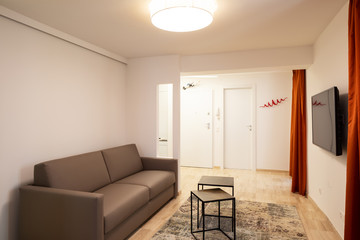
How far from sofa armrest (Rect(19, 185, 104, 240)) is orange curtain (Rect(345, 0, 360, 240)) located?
6.84 feet

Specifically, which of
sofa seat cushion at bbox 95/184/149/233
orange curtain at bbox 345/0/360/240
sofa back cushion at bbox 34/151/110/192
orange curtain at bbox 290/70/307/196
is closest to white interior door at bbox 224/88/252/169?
orange curtain at bbox 290/70/307/196

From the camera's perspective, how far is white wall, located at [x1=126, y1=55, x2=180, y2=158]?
417cm

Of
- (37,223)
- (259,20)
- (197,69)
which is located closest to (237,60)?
(197,69)

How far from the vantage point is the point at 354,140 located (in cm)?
195

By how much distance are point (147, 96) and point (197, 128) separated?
2.36 meters

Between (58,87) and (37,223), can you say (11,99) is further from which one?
(37,223)

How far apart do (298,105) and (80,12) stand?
365cm

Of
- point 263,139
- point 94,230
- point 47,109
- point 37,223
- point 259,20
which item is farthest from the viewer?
point 263,139

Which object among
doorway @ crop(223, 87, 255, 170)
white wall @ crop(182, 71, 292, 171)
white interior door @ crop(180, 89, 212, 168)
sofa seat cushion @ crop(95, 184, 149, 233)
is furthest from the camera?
white interior door @ crop(180, 89, 212, 168)

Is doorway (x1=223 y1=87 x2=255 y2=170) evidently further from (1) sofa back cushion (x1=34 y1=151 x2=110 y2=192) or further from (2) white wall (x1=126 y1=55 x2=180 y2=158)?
(1) sofa back cushion (x1=34 y1=151 x2=110 y2=192)

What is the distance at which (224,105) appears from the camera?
20.2ft

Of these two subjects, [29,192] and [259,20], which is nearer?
[29,192]

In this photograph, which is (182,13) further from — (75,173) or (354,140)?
(75,173)

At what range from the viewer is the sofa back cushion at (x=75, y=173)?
8.08 feet
